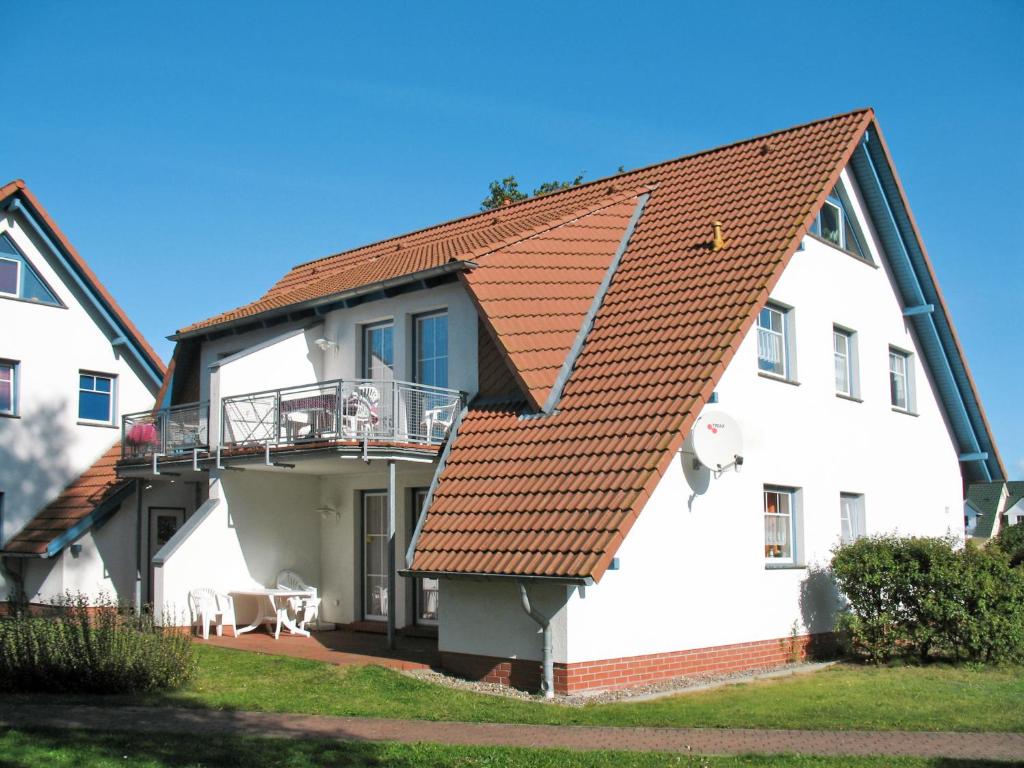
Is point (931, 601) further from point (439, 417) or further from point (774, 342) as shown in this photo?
point (439, 417)

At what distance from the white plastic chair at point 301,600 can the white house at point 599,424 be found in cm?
28

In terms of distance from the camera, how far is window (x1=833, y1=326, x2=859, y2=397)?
1958 cm

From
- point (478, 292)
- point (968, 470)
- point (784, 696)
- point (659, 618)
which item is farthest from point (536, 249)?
point (968, 470)

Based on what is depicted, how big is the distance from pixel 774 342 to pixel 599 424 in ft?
14.8

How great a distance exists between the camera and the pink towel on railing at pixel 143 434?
803 inches

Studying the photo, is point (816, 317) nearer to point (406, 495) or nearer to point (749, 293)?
point (749, 293)

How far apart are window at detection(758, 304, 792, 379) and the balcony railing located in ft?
15.5

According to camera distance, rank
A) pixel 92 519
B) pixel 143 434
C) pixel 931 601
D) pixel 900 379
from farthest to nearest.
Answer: pixel 92 519, pixel 900 379, pixel 143 434, pixel 931 601

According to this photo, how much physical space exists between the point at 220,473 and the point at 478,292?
5.84 m

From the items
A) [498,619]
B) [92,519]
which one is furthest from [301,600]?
[92,519]

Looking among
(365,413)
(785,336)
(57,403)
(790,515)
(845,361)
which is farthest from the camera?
(57,403)

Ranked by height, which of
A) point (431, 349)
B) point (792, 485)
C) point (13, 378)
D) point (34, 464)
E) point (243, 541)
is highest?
point (13, 378)

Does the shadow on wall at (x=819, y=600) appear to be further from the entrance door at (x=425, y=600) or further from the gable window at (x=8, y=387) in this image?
the gable window at (x=8, y=387)

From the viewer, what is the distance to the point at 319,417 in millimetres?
17297
